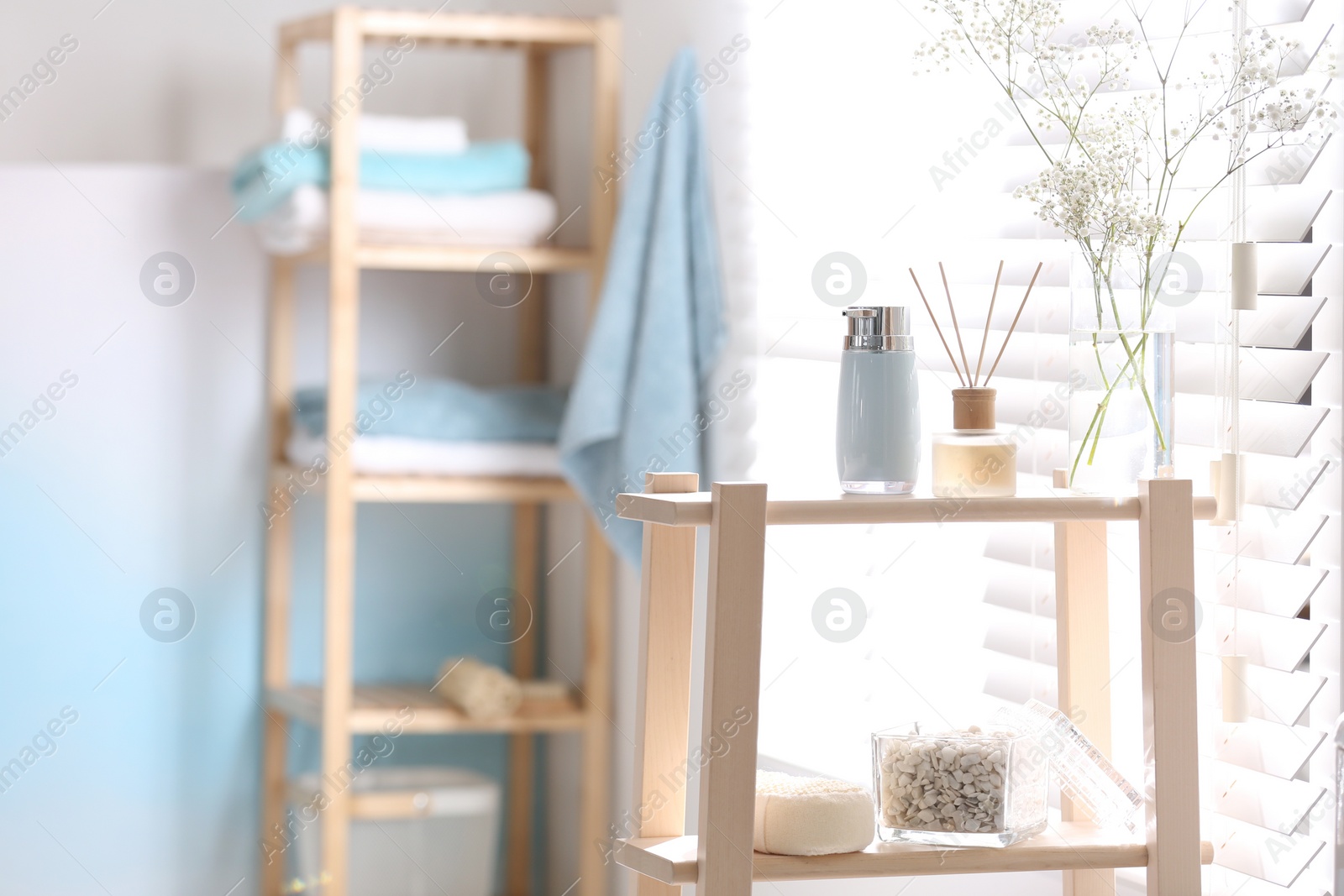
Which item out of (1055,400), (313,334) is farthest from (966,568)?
(313,334)

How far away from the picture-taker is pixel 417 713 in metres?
1.57

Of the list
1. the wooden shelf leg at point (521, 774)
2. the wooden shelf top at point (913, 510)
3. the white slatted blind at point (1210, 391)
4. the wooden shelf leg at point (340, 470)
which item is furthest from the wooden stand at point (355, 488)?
the wooden shelf top at point (913, 510)

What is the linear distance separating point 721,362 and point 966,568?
38 cm

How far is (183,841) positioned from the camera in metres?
1.69

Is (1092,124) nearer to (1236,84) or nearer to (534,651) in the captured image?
(1236,84)

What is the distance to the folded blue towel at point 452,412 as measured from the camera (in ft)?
5.20

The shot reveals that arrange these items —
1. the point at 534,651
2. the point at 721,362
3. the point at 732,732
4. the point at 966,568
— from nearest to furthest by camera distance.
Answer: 1. the point at 732,732
2. the point at 966,568
3. the point at 721,362
4. the point at 534,651

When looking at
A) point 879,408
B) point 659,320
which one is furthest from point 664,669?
point 659,320

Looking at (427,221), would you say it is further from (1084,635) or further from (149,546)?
(1084,635)

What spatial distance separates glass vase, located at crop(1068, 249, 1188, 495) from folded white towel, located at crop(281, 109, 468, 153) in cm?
94

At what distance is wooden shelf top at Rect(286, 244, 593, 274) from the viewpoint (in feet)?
5.00

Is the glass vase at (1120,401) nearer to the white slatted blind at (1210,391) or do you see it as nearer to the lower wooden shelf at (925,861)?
the white slatted blind at (1210,391)

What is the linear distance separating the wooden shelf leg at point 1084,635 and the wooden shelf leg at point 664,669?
0.25m

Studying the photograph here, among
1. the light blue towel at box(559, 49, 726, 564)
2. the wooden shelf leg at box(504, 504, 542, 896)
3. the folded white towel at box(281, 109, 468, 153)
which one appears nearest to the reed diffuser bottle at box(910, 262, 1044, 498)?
the light blue towel at box(559, 49, 726, 564)
